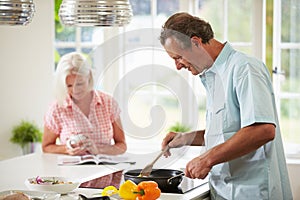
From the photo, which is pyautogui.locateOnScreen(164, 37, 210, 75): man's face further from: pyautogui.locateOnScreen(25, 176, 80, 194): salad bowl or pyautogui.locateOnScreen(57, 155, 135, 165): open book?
pyautogui.locateOnScreen(57, 155, 135, 165): open book

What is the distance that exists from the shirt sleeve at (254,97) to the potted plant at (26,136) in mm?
2909

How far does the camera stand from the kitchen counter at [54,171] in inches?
111

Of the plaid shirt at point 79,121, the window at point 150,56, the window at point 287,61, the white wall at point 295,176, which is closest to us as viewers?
the plaid shirt at point 79,121

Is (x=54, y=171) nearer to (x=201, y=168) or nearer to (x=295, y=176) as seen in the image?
(x=201, y=168)

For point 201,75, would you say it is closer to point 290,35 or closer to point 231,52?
point 231,52

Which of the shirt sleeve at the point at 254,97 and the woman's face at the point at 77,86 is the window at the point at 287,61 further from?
the shirt sleeve at the point at 254,97

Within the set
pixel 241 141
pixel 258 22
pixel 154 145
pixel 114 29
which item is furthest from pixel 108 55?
pixel 241 141

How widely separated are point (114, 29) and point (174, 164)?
1.91 metres

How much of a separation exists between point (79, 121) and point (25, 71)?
4.61ft

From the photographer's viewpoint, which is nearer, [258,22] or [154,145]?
[258,22]

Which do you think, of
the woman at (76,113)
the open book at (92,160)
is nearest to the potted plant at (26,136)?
the woman at (76,113)

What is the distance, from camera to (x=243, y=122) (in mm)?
2617

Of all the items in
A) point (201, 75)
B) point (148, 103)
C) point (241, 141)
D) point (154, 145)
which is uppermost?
point (201, 75)

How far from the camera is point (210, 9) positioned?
17.1ft
